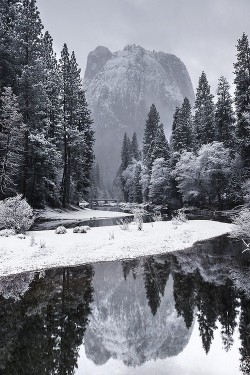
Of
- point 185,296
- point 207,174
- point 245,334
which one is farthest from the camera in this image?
point 207,174

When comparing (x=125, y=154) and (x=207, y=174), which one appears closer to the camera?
(x=207, y=174)

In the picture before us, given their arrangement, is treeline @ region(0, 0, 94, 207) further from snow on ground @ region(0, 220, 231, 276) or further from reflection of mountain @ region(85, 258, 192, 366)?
reflection of mountain @ region(85, 258, 192, 366)

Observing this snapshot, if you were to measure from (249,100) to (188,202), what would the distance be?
18555 mm

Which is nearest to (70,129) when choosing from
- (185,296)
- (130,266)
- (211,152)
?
(211,152)

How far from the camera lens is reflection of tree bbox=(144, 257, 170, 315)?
8.58m

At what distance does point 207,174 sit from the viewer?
133ft

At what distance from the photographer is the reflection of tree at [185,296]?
7.50 metres

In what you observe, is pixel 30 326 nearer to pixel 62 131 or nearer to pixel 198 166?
pixel 62 131

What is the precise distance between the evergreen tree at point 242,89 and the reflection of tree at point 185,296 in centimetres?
2899

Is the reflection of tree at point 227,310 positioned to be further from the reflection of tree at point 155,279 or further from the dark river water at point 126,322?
the reflection of tree at point 155,279

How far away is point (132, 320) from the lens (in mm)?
7332

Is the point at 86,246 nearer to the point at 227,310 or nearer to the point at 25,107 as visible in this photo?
the point at 227,310

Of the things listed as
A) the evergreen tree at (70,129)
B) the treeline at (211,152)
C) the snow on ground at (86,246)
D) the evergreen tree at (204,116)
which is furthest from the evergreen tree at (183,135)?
the snow on ground at (86,246)

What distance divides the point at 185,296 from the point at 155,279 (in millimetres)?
2013
